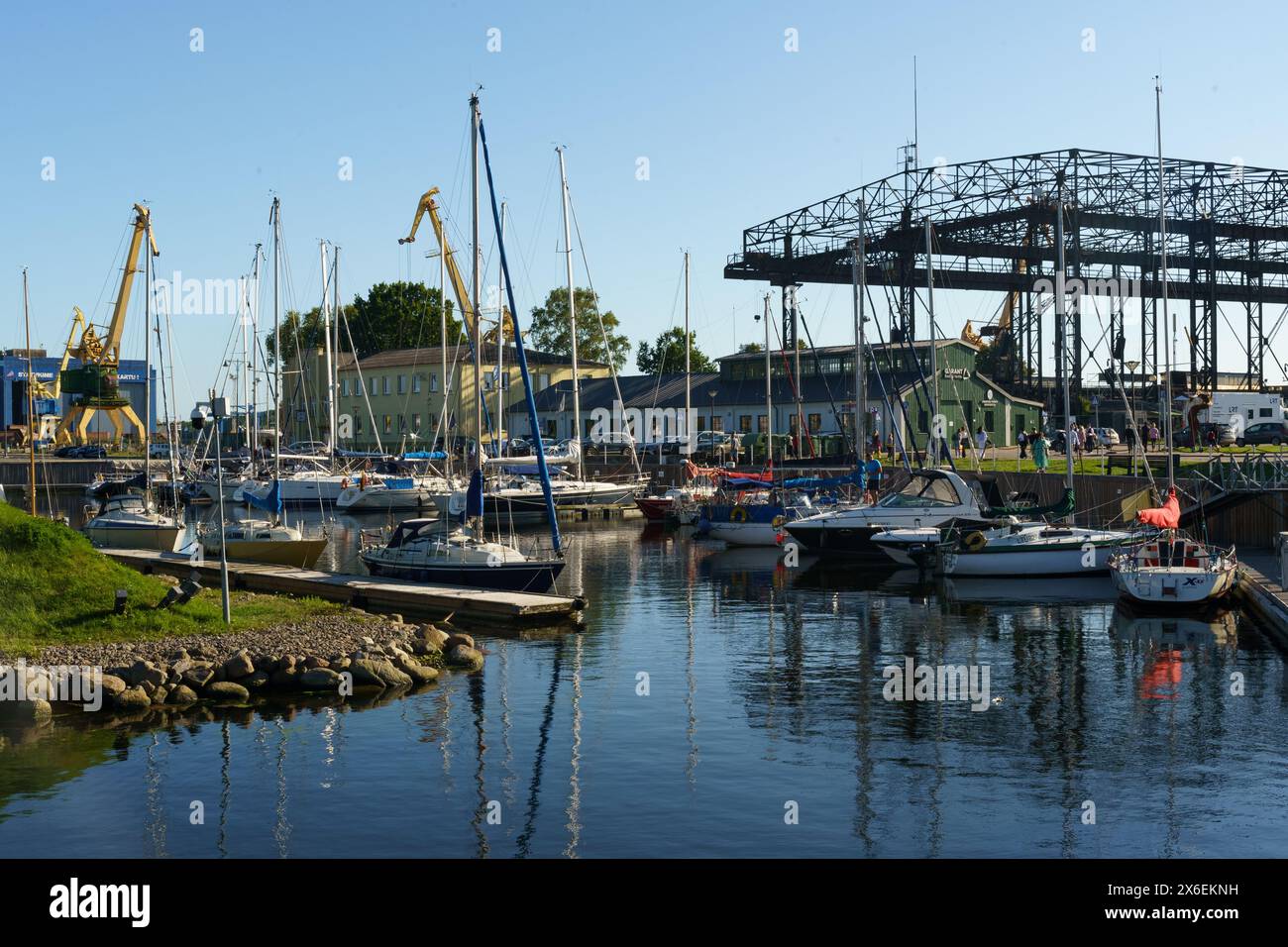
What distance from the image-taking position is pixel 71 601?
29.5 m

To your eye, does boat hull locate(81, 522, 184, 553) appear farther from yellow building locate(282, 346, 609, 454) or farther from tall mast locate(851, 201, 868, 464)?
yellow building locate(282, 346, 609, 454)

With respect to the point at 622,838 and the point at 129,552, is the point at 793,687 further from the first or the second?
the point at 129,552

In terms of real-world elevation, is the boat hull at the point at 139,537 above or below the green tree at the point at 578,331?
below

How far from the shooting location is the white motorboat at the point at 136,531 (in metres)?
52.1

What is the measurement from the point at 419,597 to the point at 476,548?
3.47 m

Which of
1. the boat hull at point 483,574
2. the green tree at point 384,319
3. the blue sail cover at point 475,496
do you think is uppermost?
the green tree at point 384,319

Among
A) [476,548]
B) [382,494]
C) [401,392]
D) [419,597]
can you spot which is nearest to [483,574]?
[476,548]

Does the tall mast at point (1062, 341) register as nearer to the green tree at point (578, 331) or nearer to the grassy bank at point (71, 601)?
the grassy bank at point (71, 601)

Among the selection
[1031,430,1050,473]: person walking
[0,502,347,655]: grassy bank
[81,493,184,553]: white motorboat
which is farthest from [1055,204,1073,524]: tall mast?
[81,493,184,553]: white motorboat

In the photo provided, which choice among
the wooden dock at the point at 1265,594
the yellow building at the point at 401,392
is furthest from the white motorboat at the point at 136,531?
the yellow building at the point at 401,392

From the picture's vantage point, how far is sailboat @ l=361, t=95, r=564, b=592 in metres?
38.3

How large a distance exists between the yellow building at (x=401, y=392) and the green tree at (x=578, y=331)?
5891 millimetres

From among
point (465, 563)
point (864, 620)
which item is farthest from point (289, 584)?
point (864, 620)
